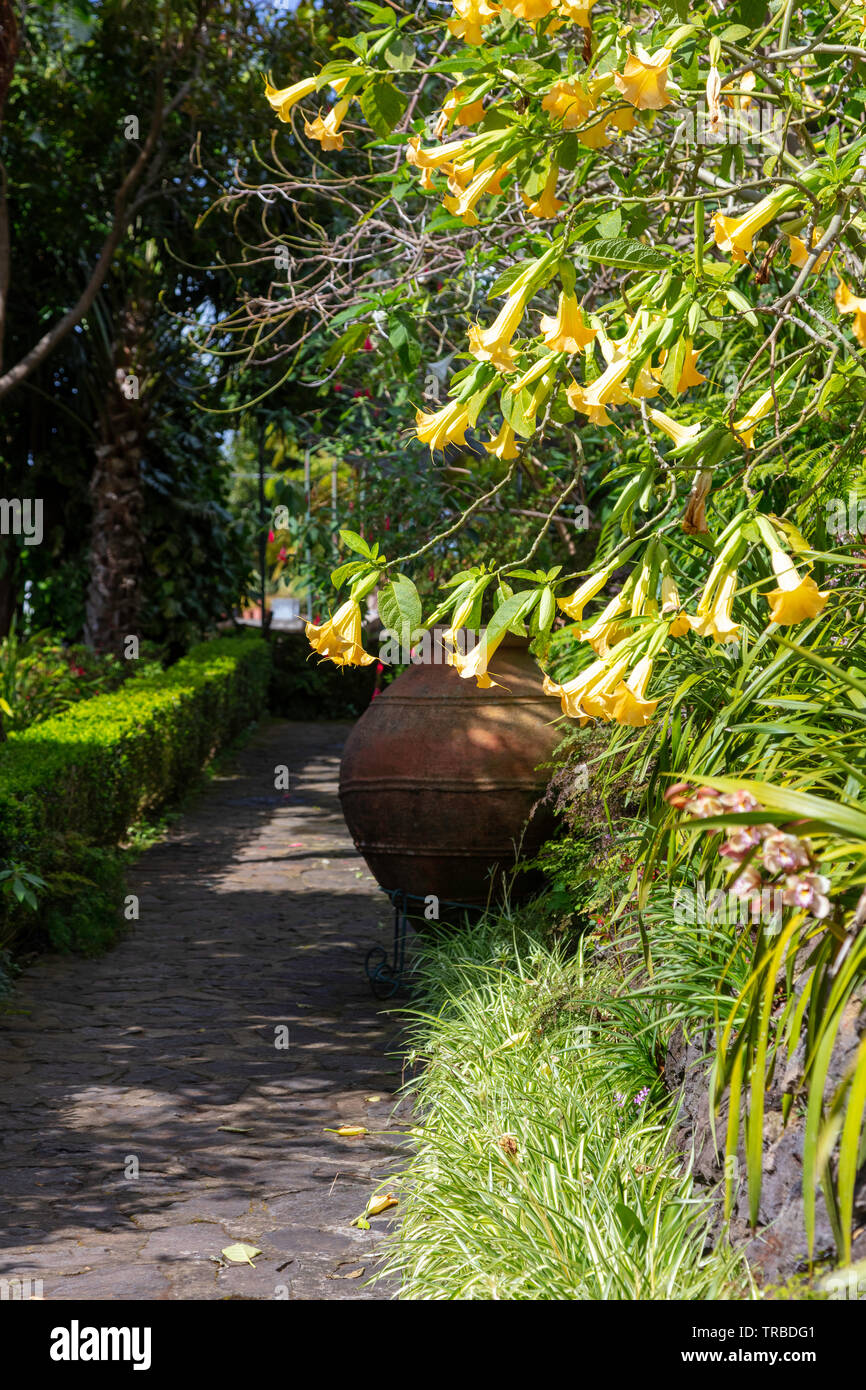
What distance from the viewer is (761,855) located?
77.4 inches

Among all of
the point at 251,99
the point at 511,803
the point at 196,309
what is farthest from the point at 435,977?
the point at 196,309

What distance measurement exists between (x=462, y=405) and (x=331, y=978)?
13.1ft

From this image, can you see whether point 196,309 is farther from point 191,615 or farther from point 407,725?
point 407,725

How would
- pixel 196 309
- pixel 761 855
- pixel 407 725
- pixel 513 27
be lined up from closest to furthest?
pixel 761 855 → pixel 513 27 → pixel 407 725 → pixel 196 309

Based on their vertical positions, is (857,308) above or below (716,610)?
above

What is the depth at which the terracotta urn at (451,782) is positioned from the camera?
5.32 meters

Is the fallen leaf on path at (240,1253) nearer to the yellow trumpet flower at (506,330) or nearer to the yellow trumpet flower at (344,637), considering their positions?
the yellow trumpet flower at (344,637)

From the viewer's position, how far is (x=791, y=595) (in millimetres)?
2285

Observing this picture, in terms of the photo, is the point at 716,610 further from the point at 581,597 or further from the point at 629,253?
the point at 629,253

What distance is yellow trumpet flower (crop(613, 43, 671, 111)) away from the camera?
2295 millimetres

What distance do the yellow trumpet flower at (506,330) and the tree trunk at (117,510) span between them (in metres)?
10.3

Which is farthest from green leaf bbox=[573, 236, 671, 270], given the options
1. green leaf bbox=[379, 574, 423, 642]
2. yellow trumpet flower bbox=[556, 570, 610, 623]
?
green leaf bbox=[379, 574, 423, 642]

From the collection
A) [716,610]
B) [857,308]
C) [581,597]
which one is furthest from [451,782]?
[857,308]

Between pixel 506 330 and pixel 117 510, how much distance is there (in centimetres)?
1056
